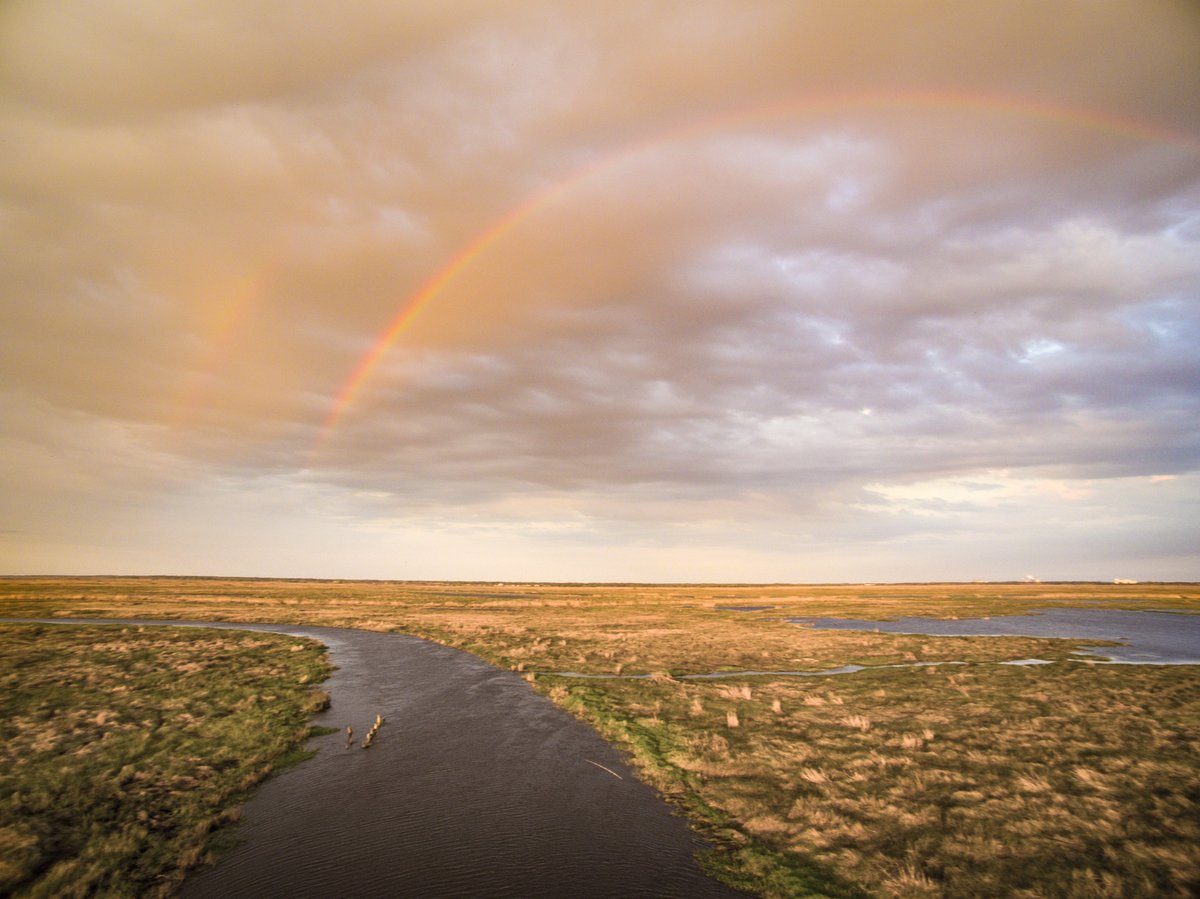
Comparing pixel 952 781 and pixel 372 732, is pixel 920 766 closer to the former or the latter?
pixel 952 781

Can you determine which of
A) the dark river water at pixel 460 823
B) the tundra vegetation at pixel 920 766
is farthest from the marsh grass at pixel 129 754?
the tundra vegetation at pixel 920 766

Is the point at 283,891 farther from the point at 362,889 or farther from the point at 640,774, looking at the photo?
the point at 640,774

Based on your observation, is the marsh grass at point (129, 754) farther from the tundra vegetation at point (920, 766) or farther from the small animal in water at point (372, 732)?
the tundra vegetation at point (920, 766)

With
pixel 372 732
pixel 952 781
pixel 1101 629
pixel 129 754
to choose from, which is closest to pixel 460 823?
pixel 372 732

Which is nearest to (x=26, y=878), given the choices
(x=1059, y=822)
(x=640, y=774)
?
(x=640, y=774)

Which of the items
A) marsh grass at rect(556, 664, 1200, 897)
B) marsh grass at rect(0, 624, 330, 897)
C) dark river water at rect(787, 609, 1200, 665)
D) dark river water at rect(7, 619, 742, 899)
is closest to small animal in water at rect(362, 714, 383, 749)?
dark river water at rect(7, 619, 742, 899)

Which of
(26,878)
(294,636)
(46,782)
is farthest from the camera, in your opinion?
(294,636)

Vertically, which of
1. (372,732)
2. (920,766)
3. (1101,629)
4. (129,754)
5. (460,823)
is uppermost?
(129,754)
